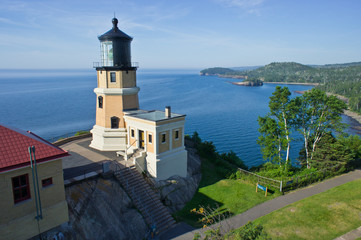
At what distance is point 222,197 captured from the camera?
65.3 feet

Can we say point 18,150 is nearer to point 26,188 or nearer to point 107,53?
point 26,188

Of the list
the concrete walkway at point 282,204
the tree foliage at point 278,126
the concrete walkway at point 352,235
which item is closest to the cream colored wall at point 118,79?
the concrete walkway at point 282,204

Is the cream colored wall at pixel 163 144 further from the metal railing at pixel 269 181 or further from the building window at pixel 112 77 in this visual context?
the metal railing at pixel 269 181

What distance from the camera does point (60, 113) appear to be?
68.1 m

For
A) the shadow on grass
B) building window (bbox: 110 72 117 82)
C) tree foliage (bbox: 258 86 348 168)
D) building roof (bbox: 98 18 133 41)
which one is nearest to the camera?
the shadow on grass

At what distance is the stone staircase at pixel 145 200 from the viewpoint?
16086 mm

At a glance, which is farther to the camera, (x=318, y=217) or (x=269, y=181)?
(x=269, y=181)

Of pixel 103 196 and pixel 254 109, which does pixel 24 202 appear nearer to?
pixel 103 196

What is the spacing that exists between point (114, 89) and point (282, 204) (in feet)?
55.5

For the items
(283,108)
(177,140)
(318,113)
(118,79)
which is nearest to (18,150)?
(177,140)

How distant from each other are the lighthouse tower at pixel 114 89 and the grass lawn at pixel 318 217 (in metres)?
14.0

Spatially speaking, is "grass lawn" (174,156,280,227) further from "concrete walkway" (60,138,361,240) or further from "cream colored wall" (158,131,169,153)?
"cream colored wall" (158,131,169,153)

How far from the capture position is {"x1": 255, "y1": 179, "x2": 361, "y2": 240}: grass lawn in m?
14.8

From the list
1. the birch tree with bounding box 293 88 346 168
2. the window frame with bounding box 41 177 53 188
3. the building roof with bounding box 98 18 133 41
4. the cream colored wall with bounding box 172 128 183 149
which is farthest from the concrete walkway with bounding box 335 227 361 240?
the building roof with bounding box 98 18 133 41
